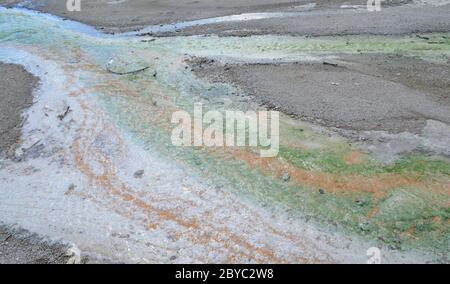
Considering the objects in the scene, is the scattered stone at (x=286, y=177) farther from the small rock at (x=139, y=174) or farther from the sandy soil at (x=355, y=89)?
the small rock at (x=139, y=174)

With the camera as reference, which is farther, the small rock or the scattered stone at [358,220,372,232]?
the small rock

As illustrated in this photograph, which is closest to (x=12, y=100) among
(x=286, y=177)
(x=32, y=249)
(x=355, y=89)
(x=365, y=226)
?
(x=32, y=249)

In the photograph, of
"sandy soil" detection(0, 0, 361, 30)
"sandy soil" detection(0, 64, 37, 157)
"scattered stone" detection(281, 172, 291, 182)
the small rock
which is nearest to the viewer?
"scattered stone" detection(281, 172, 291, 182)

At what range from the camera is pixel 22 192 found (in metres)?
7.67

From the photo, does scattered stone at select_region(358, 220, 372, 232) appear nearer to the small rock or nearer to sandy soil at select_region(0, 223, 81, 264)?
the small rock

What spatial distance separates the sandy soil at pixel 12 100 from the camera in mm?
9227

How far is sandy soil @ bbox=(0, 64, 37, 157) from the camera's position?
30.3 ft

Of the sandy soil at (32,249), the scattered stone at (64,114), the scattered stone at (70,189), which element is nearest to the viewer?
the sandy soil at (32,249)

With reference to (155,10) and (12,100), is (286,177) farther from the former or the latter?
(155,10)

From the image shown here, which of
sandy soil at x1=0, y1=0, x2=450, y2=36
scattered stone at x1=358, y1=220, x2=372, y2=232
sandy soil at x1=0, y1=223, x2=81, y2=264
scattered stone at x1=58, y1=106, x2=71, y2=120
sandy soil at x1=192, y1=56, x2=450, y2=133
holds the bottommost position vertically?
sandy soil at x1=0, y1=223, x2=81, y2=264

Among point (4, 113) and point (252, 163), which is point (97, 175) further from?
point (4, 113)

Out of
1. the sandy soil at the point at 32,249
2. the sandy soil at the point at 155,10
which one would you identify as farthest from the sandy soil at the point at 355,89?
the sandy soil at the point at 155,10

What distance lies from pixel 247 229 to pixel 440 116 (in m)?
5.13

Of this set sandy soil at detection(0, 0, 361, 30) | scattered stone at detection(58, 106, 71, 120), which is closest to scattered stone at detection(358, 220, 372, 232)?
scattered stone at detection(58, 106, 71, 120)
